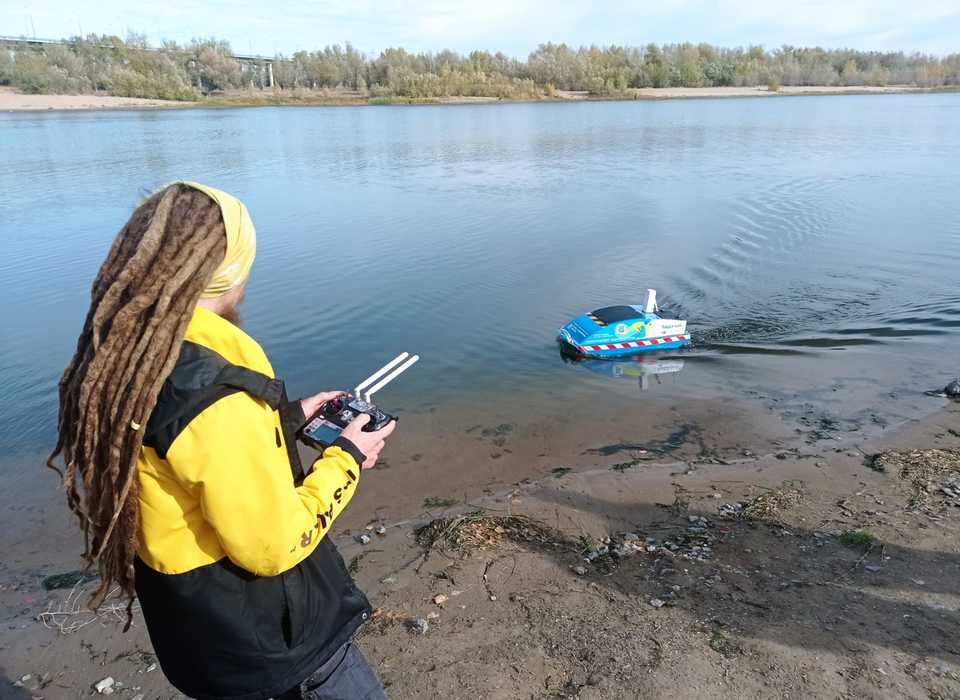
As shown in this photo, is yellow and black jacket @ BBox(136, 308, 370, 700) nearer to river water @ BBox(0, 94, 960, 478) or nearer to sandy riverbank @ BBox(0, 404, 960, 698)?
sandy riverbank @ BBox(0, 404, 960, 698)

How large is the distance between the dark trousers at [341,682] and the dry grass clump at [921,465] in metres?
7.03

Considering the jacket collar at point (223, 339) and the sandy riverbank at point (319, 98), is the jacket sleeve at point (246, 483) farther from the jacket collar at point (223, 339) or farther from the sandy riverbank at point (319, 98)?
the sandy riverbank at point (319, 98)

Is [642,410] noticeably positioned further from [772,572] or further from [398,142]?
[398,142]

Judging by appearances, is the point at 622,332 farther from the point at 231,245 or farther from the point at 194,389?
the point at 194,389

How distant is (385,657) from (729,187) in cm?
3415

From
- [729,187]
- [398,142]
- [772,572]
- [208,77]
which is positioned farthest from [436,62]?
[772,572]

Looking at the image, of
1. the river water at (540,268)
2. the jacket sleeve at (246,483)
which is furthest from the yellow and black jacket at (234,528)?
the river water at (540,268)

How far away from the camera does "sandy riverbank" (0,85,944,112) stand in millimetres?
90562

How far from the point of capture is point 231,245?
7.73 ft

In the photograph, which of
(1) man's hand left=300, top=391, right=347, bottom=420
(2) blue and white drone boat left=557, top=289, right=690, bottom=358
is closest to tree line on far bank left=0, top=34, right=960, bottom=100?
(2) blue and white drone boat left=557, top=289, right=690, bottom=358

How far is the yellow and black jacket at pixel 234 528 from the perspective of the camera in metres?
2.14

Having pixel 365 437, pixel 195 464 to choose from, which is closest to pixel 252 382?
pixel 195 464

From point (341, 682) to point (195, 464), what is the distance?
47.2 inches

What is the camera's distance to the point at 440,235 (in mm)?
26250
